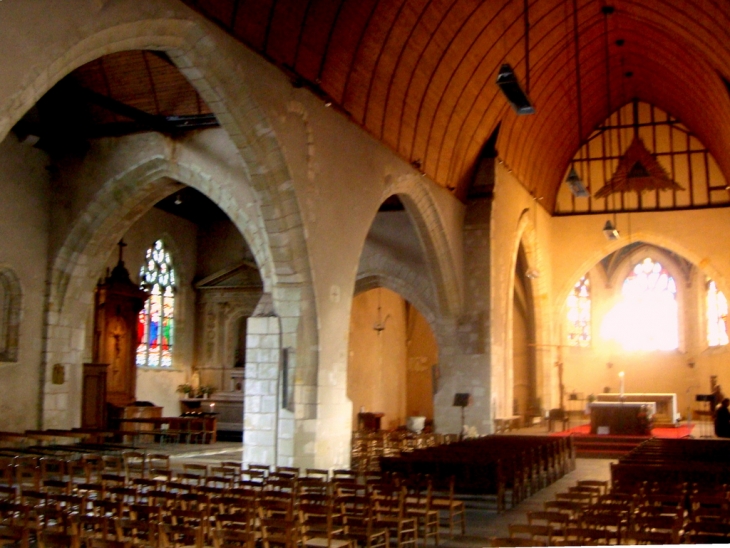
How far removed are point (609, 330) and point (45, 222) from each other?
1960 centimetres

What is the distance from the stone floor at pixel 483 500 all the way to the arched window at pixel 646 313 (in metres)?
11.5

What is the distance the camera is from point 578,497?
763 centimetres

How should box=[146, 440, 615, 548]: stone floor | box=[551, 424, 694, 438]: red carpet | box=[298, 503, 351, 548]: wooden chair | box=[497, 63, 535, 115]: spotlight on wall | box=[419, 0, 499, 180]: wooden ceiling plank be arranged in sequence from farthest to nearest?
box=[551, 424, 694, 438]: red carpet
box=[419, 0, 499, 180]: wooden ceiling plank
box=[497, 63, 535, 115]: spotlight on wall
box=[146, 440, 615, 548]: stone floor
box=[298, 503, 351, 548]: wooden chair

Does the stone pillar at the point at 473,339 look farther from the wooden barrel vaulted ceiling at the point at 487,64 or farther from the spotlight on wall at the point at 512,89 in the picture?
the spotlight on wall at the point at 512,89

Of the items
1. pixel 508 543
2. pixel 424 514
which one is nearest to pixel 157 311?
pixel 424 514

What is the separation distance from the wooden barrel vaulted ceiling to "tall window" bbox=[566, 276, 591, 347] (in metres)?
5.19

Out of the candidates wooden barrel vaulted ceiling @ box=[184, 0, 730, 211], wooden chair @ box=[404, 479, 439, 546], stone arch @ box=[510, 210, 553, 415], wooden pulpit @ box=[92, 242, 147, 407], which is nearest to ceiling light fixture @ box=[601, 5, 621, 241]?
wooden barrel vaulted ceiling @ box=[184, 0, 730, 211]

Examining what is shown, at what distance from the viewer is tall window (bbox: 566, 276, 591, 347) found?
27.7 m

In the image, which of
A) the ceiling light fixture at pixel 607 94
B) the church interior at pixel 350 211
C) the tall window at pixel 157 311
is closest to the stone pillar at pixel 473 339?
the church interior at pixel 350 211

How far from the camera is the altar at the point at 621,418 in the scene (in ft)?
59.6

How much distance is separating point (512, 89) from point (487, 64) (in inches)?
269

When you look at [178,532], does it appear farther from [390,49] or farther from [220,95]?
[390,49]

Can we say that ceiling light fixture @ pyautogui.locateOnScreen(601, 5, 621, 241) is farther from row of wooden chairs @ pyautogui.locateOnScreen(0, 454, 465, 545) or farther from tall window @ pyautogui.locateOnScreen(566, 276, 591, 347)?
row of wooden chairs @ pyautogui.locateOnScreen(0, 454, 465, 545)

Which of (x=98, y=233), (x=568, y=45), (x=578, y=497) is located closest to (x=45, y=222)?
(x=98, y=233)
